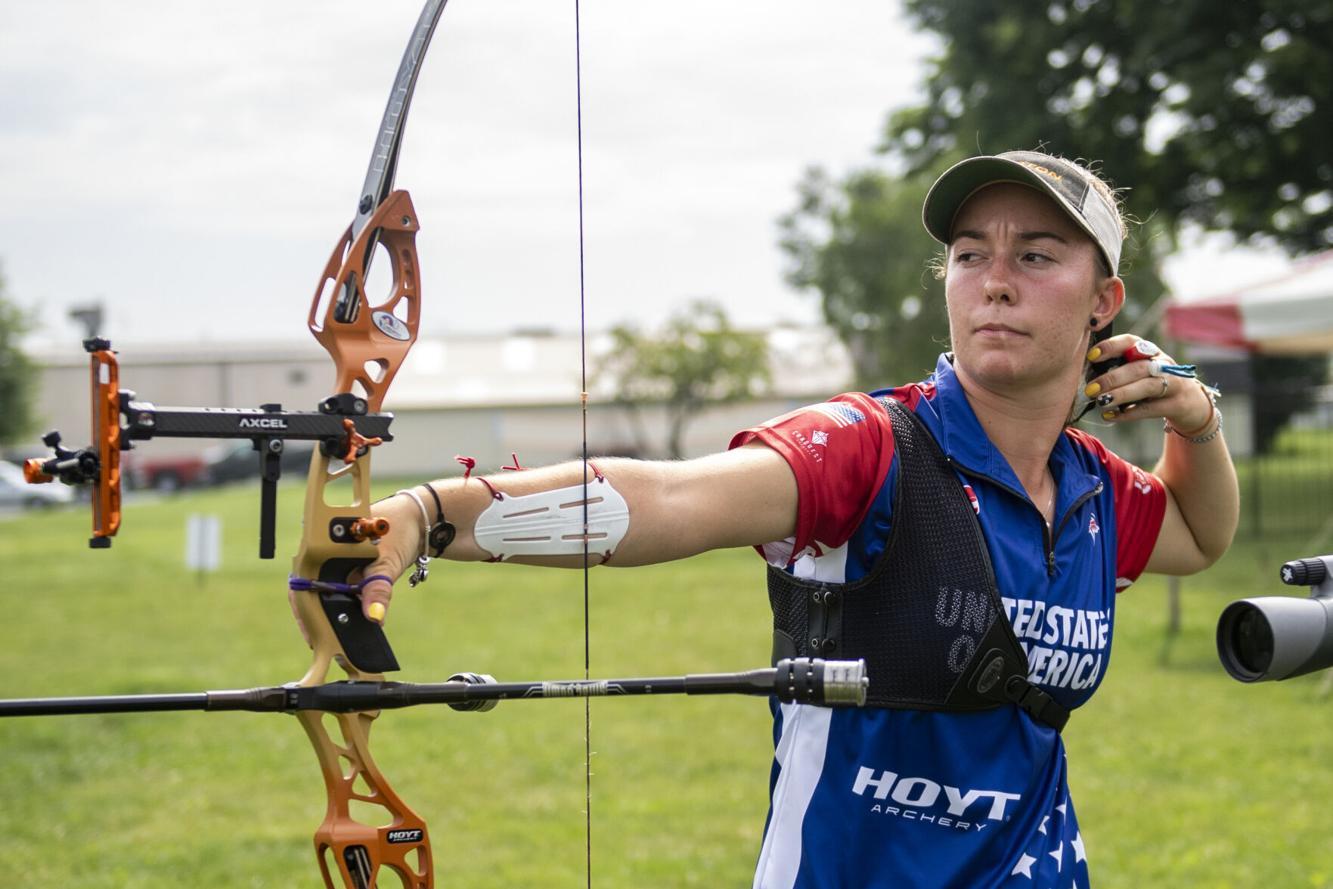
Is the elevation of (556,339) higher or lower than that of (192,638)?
higher

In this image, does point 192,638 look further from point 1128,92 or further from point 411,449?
point 411,449

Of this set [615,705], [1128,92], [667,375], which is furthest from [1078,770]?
[667,375]

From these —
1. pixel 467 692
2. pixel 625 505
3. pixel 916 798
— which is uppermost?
pixel 625 505

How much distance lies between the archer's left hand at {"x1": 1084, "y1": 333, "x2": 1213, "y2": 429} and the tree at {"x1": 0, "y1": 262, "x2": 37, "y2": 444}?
36.8m

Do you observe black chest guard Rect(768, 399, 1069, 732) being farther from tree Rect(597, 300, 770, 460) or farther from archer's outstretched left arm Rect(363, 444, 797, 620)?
tree Rect(597, 300, 770, 460)

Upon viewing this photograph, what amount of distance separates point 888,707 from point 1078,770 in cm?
553

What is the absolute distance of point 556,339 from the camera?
5766 centimetres

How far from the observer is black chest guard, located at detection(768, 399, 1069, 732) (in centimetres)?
234

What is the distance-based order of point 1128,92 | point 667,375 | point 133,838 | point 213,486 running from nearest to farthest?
point 133,838, point 1128,92, point 667,375, point 213,486

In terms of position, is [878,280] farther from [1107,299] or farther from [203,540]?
[1107,299]

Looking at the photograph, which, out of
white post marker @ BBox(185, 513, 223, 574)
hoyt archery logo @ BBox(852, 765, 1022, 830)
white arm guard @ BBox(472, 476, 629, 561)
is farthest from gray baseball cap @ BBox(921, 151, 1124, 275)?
white post marker @ BBox(185, 513, 223, 574)

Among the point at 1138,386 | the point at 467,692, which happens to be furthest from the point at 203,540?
the point at 467,692

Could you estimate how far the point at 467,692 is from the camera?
5.65 ft

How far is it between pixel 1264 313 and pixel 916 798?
31.7 feet
